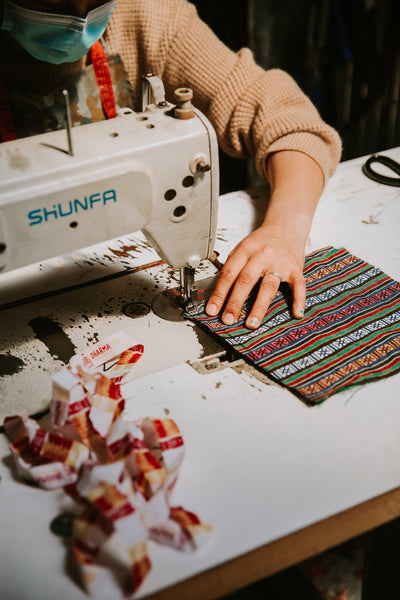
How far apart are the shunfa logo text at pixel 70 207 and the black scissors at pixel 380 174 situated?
0.85m

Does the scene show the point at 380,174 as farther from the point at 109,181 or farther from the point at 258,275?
the point at 109,181

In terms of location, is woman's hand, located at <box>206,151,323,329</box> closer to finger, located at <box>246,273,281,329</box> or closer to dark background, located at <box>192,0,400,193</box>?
finger, located at <box>246,273,281,329</box>

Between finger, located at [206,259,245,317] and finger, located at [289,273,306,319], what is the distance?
107 mm

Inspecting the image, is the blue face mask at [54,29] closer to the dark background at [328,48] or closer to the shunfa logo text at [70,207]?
the shunfa logo text at [70,207]

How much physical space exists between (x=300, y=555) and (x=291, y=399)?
226mm

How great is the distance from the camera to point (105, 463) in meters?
0.70

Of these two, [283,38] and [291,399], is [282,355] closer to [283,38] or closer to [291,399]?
[291,399]

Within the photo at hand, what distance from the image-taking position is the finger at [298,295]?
957mm

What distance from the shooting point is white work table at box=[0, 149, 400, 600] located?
616 millimetres

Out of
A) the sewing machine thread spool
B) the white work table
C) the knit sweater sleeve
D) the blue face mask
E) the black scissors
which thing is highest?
the blue face mask

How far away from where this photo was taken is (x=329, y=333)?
0.91m

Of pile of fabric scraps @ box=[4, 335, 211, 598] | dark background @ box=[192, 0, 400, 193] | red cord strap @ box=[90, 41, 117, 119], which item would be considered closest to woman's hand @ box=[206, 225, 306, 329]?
pile of fabric scraps @ box=[4, 335, 211, 598]

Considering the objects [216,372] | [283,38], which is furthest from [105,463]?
[283,38]

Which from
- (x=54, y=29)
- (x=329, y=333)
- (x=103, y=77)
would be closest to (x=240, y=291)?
(x=329, y=333)
